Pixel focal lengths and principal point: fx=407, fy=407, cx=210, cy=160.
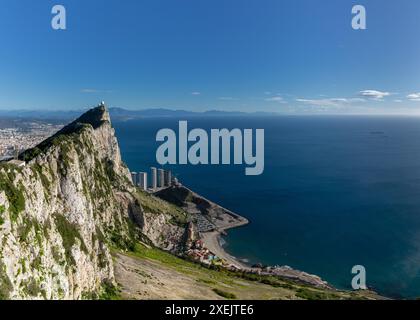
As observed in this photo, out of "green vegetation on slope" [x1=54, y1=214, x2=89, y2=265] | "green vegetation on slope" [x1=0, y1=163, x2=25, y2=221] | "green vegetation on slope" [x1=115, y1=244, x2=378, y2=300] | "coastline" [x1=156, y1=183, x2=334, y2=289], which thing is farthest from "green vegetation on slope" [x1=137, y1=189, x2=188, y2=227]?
"green vegetation on slope" [x1=0, y1=163, x2=25, y2=221]

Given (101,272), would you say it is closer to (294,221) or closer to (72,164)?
(72,164)

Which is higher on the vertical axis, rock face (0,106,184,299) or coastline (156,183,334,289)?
rock face (0,106,184,299)

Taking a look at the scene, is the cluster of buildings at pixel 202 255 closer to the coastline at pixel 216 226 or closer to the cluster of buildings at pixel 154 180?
the coastline at pixel 216 226

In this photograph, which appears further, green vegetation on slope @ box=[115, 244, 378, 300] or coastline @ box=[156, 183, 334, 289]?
coastline @ box=[156, 183, 334, 289]

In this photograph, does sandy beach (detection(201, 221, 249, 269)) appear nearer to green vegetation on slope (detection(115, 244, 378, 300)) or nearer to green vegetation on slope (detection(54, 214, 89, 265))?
green vegetation on slope (detection(115, 244, 378, 300))

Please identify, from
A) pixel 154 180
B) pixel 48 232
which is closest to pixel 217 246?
pixel 154 180

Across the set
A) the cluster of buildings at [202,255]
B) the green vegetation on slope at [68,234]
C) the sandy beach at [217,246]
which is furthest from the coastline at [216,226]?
the green vegetation on slope at [68,234]

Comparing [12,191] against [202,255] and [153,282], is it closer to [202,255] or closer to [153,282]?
[153,282]

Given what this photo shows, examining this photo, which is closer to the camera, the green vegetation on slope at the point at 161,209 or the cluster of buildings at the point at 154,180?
the green vegetation on slope at the point at 161,209
